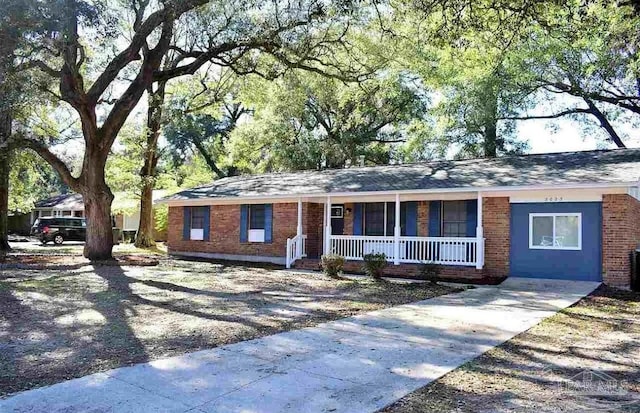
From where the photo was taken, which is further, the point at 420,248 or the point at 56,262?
the point at 56,262

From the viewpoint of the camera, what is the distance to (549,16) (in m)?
10.6

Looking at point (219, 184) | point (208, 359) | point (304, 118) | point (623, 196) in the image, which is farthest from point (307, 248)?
point (304, 118)

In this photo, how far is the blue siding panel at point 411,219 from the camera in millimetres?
16656

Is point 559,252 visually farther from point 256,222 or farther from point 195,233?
point 195,233

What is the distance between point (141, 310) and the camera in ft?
29.2

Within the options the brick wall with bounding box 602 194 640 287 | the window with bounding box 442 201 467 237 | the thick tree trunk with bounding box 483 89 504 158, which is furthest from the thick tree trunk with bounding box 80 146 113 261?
the thick tree trunk with bounding box 483 89 504 158

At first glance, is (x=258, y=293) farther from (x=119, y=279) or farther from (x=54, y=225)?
(x=54, y=225)

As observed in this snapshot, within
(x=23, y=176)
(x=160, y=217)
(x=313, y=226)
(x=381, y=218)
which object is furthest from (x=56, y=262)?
(x=160, y=217)

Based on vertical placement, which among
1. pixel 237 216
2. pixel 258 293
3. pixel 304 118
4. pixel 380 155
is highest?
pixel 304 118

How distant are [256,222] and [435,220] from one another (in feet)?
23.3

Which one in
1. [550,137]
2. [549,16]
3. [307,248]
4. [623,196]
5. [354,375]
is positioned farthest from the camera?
[550,137]

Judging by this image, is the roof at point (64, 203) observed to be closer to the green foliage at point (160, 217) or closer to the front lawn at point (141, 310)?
the green foliage at point (160, 217)

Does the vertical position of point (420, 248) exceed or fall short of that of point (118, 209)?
it falls short

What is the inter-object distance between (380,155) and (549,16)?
20.7 metres
